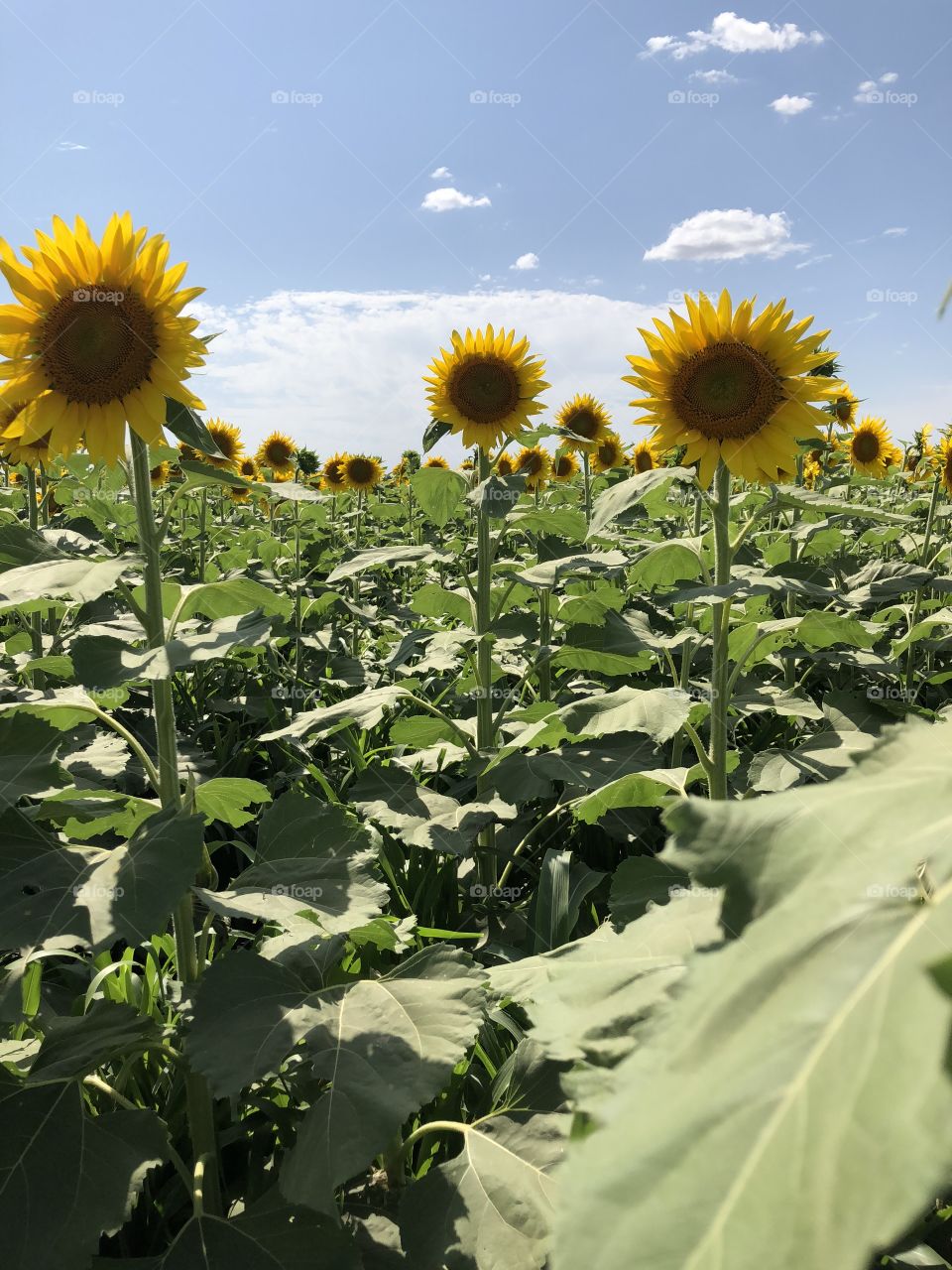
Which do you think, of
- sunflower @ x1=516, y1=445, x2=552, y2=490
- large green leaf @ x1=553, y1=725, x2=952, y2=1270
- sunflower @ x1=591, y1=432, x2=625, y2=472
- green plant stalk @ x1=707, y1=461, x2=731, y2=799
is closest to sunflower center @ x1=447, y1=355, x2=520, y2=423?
green plant stalk @ x1=707, y1=461, x2=731, y2=799

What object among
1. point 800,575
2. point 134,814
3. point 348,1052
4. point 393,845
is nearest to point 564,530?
point 800,575

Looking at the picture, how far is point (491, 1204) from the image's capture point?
1579 mm

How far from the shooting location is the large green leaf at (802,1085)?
39 centimetres

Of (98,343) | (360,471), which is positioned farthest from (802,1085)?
(360,471)

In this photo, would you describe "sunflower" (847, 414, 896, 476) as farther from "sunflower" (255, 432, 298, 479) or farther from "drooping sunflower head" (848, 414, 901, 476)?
"sunflower" (255, 432, 298, 479)

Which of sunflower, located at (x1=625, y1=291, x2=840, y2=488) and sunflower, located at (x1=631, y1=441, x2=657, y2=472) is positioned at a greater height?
sunflower, located at (x1=631, y1=441, x2=657, y2=472)

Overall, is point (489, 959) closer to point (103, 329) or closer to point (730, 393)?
point (730, 393)

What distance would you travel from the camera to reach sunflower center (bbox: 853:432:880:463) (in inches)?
350

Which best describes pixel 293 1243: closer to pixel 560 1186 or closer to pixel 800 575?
pixel 560 1186

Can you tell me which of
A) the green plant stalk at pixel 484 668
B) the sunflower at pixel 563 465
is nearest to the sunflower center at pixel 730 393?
the green plant stalk at pixel 484 668

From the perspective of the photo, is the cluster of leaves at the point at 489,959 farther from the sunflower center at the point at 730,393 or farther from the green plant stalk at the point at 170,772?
the sunflower center at the point at 730,393

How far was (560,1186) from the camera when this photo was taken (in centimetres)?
43

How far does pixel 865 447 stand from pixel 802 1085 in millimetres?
9450

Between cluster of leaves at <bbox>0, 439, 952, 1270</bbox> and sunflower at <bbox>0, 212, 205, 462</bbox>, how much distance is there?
32 centimetres
